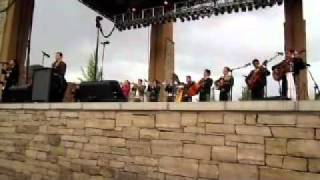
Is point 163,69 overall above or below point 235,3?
below

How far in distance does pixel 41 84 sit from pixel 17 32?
6254 millimetres

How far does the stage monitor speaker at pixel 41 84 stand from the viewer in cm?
781

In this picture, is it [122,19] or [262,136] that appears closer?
[262,136]

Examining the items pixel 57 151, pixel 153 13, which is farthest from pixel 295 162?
pixel 153 13

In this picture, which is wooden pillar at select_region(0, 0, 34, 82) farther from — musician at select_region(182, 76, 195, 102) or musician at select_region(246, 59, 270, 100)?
musician at select_region(246, 59, 270, 100)

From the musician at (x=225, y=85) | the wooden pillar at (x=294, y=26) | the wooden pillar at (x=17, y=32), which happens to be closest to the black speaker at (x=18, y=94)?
the musician at (x=225, y=85)

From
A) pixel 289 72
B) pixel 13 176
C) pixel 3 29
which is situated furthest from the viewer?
pixel 3 29

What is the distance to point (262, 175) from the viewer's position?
476cm

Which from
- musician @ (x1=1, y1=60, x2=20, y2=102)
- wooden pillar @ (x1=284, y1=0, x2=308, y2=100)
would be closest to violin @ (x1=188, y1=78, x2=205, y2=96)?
musician @ (x1=1, y1=60, x2=20, y2=102)

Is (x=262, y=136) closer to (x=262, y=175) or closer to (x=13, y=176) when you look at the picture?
(x=262, y=175)

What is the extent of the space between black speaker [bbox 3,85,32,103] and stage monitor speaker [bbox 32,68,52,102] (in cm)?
22

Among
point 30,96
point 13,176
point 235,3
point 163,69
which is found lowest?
point 13,176

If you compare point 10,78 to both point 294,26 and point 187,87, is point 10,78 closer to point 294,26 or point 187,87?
point 187,87

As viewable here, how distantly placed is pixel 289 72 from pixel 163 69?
8519mm
